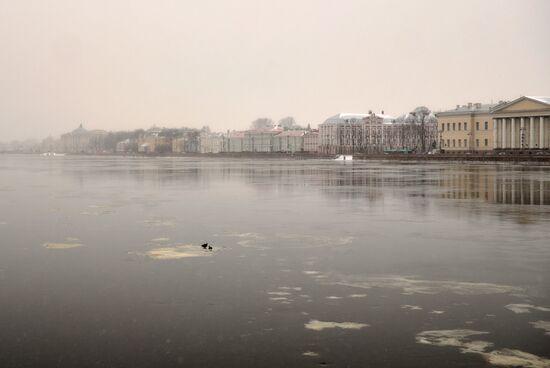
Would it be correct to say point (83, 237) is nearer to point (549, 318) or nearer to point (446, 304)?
point (446, 304)

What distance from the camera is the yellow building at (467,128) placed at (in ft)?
424

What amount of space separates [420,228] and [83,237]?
8.67 m

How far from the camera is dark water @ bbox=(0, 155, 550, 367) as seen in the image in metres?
7.26

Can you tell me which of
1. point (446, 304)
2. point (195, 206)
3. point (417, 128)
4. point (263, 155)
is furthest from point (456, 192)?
point (263, 155)

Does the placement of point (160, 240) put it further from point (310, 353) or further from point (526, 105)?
point (526, 105)

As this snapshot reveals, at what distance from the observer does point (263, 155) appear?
165 m

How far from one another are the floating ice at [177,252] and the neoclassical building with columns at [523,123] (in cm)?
10556

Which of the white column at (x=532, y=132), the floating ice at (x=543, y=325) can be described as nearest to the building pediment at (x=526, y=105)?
the white column at (x=532, y=132)

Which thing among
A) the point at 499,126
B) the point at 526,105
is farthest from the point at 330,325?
the point at 499,126

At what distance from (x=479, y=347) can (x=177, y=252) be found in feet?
25.8

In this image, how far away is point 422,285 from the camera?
10453 mm

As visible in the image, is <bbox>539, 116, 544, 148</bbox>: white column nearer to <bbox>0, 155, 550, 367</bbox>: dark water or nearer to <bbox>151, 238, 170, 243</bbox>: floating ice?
<bbox>0, 155, 550, 367</bbox>: dark water

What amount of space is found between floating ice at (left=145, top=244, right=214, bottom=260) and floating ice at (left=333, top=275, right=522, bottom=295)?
3642mm

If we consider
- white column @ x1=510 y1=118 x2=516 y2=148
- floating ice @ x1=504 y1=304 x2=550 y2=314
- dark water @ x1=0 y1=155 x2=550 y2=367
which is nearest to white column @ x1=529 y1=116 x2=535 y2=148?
white column @ x1=510 y1=118 x2=516 y2=148
